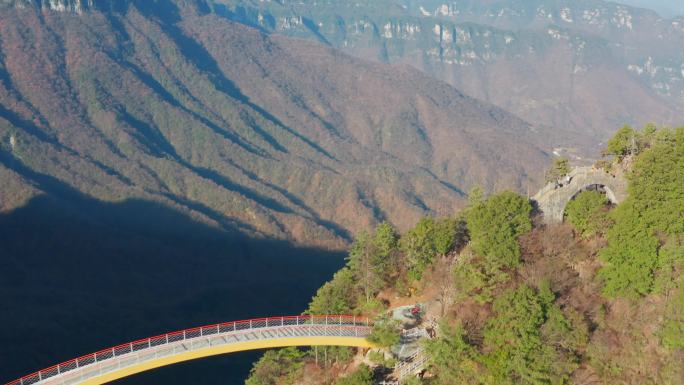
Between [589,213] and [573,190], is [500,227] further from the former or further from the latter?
[573,190]

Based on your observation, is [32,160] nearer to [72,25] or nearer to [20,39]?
[20,39]

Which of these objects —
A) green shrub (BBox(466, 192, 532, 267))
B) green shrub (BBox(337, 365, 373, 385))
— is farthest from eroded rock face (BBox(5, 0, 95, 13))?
green shrub (BBox(337, 365, 373, 385))

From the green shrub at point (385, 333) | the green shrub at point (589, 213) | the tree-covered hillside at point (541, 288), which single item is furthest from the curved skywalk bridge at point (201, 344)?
the green shrub at point (589, 213)

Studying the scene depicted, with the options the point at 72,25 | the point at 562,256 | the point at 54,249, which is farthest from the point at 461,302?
the point at 72,25

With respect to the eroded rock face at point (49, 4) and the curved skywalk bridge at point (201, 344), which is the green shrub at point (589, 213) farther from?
the eroded rock face at point (49, 4)

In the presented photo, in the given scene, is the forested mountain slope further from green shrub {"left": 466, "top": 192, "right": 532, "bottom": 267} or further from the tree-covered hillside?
green shrub {"left": 466, "top": 192, "right": 532, "bottom": 267}

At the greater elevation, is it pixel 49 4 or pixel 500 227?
pixel 500 227

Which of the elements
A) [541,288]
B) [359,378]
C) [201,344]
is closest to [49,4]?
[201,344]
